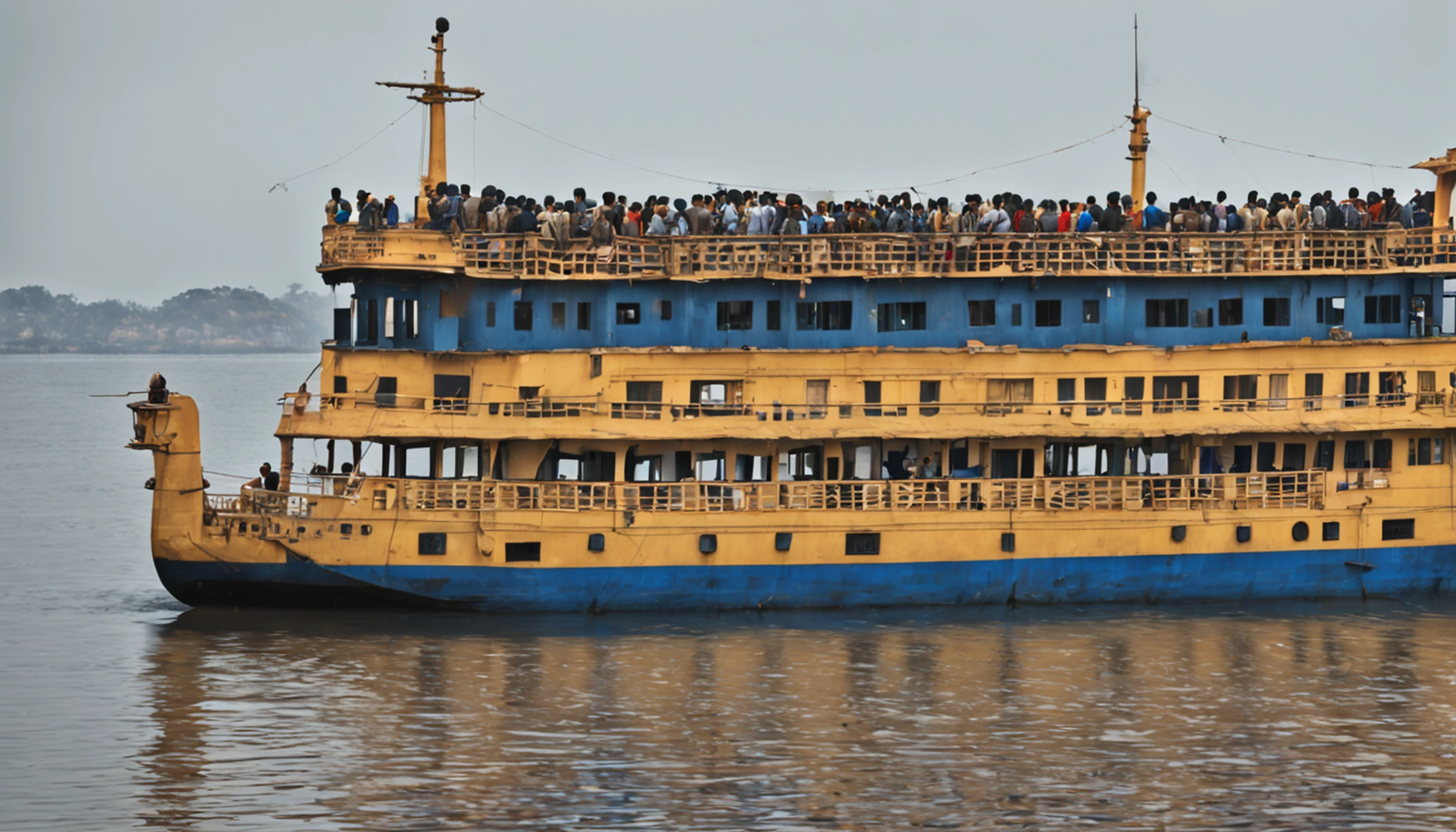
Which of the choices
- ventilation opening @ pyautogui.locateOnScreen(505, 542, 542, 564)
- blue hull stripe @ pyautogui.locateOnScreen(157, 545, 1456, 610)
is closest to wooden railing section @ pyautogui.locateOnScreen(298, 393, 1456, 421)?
ventilation opening @ pyautogui.locateOnScreen(505, 542, 542, 564)

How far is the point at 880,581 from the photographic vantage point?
3659cm

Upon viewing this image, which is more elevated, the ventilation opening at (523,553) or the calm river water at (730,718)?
the ventilation opening at (523,553)

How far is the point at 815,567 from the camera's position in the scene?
119 feet

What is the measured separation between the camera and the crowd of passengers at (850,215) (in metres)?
36.4

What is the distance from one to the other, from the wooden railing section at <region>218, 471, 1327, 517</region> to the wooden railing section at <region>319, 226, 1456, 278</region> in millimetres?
3987

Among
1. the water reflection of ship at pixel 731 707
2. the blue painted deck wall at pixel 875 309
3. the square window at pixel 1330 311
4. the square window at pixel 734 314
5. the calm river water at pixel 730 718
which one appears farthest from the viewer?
the square window at pixel 1330 311

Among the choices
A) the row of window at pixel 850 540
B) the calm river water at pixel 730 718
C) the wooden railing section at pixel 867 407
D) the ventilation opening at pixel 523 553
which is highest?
the wooden railing section at pixel 867 407

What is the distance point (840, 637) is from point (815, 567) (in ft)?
7.56

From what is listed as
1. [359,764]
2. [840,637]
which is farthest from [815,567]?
[359,764]

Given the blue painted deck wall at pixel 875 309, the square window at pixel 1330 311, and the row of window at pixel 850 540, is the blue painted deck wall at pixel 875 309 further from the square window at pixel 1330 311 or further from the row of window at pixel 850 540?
the row of window at pixel 850 540

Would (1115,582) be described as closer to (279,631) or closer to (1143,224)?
(1143,224)

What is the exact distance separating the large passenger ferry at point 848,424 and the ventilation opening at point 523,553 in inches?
2.5

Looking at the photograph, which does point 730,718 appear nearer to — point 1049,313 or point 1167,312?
point 1049,313

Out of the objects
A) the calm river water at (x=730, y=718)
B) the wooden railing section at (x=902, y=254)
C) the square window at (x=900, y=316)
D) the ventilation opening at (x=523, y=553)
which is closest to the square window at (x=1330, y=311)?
the wooden railing section at (x=902, y=254)
